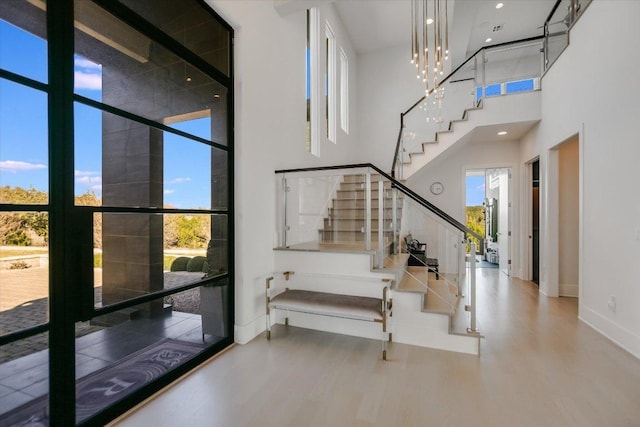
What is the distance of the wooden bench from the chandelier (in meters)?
3.14

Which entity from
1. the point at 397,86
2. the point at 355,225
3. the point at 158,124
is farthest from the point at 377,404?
the point at 397,86

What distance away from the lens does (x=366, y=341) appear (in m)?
3.14

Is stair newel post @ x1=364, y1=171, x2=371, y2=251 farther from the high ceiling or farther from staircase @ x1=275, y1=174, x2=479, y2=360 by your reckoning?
the high ceiling

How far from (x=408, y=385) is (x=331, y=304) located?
0.98 meters

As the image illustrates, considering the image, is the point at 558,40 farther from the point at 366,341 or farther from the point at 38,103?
the point at 38,103

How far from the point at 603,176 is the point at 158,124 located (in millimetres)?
4788

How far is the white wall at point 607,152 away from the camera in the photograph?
2.86m

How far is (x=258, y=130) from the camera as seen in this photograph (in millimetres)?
3369

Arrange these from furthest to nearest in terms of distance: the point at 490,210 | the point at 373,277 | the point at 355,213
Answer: the point at 490,210 < the point at 355,213 < the point at 373,277

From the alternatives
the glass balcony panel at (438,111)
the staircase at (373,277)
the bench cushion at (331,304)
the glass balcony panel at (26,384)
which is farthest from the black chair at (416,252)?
the glass balcony panel at (26,384)

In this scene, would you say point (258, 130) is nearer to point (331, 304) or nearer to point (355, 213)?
point (355, 213)

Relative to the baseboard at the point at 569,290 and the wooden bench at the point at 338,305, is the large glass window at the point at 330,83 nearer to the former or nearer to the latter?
the wooden bench at the point at 338,305

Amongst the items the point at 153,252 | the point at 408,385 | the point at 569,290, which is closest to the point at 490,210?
the point at 569,290

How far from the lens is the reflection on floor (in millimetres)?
1606
